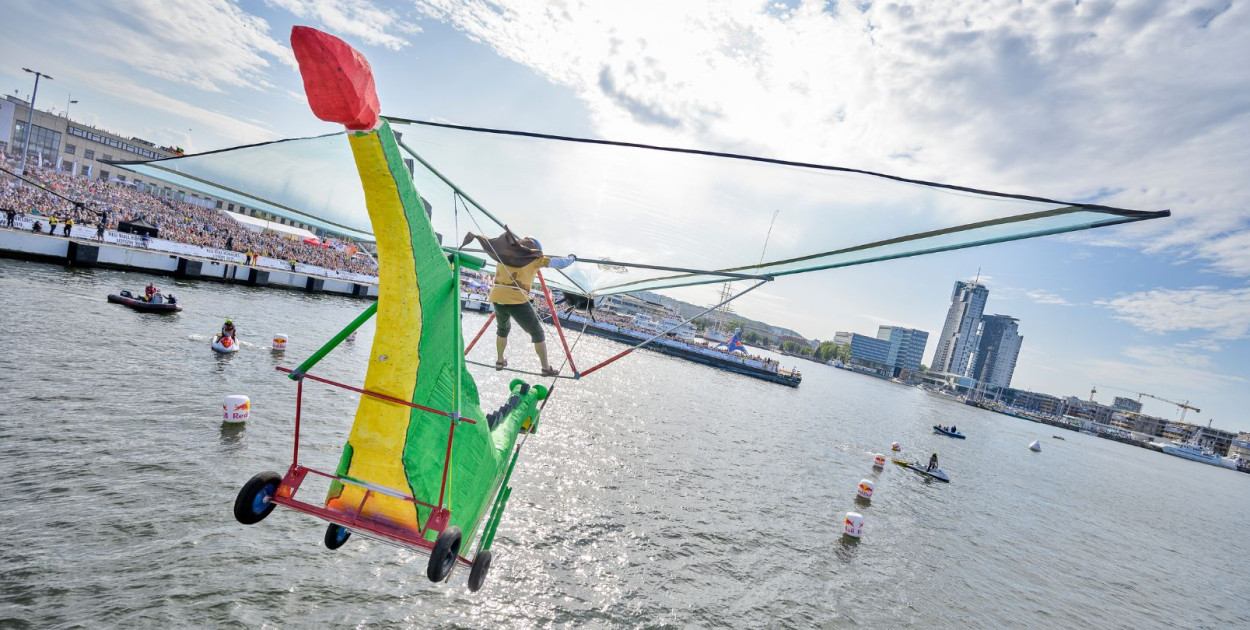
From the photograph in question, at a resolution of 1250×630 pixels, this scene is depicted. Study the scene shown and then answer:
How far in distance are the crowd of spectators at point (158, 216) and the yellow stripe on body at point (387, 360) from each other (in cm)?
4623

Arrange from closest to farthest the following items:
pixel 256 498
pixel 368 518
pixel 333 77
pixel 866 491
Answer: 1. pixel 333 77
2. pixel 256 498
3. pixel 368 518
4. pixel 866 491

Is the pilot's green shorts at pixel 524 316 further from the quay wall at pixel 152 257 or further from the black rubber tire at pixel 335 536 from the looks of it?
the quay wall at pixel 152 257

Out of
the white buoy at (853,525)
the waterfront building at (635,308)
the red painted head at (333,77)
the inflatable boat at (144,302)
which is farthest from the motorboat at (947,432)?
the inflatable boat at (144,302)

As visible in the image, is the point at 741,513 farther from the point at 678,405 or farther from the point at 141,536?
the point at 678,405

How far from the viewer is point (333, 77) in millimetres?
3316

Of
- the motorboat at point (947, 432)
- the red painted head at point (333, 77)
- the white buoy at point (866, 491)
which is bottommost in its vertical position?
the white buoy at point (866, 491)

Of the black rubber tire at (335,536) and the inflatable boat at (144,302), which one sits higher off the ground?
the black rubber tire at (335,536)

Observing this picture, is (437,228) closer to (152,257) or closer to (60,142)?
(152,257)

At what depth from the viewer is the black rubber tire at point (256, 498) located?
15.4 feet

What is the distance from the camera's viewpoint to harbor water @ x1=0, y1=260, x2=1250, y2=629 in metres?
9.30

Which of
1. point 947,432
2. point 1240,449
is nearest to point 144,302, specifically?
point 947,432

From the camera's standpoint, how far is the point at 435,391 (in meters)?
5.25

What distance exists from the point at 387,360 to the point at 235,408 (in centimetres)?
1446

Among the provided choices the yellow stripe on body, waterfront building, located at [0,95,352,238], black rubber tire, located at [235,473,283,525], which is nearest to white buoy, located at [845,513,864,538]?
the yellow stripe on body
